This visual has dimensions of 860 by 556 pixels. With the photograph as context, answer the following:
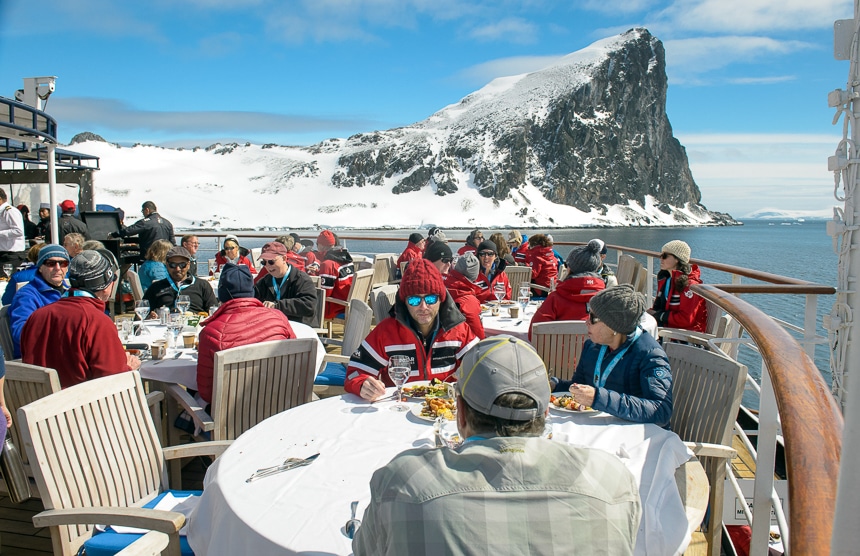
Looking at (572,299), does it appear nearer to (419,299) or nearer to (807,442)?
(419,299)

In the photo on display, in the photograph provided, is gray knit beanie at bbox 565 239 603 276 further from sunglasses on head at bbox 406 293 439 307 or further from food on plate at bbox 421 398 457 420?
food on plate at bbox 421 398 457 420

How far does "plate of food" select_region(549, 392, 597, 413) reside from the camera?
242cm

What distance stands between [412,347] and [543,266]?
5.32 meters

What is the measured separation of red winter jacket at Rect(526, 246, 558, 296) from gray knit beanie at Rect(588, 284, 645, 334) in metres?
5.41

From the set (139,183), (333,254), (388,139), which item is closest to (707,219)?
(388,139)

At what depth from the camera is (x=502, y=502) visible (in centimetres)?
96

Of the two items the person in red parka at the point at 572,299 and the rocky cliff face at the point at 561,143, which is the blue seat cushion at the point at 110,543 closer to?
the person in red parka at the point at 572,299

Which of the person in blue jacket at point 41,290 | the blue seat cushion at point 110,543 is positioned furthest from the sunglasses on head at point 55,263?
the blue seat cushion at point 110,543

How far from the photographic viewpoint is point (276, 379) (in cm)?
312

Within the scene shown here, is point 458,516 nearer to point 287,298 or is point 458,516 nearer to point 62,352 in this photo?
point 62,352

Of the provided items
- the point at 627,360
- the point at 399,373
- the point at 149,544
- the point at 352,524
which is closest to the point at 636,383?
the point at 627,360

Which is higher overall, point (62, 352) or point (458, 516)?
point (458, 516)

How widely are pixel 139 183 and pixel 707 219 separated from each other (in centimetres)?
14776

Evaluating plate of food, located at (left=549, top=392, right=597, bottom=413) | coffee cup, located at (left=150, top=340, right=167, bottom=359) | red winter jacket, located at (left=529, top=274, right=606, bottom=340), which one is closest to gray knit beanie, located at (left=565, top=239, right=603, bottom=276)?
red winter jacket, located at (left=529, top=274, right=606, bottom=340)
